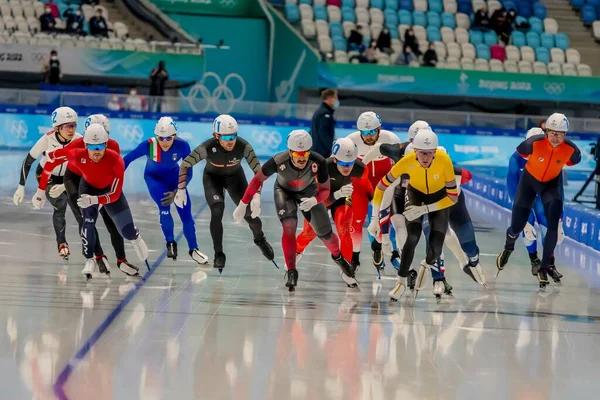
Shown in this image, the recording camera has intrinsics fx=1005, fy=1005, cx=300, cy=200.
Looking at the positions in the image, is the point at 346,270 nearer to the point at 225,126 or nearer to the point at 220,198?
the point at 220,198

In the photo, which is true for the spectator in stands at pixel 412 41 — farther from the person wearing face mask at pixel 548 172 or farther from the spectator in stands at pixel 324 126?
the person wearing face mask at pixel 548 172

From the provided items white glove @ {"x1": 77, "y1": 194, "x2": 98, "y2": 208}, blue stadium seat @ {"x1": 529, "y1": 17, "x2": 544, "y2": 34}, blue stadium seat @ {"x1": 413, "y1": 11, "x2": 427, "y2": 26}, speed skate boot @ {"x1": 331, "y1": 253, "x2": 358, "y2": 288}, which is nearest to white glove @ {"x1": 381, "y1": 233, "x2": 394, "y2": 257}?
speed skate boot @ {"x1": 331, "y1": 253, "x2": 358, "y2": 288}

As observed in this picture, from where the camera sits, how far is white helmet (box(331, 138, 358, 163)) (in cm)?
918

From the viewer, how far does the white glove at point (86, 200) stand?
880 centimetres

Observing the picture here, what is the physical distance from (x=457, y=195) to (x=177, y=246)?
3943mm

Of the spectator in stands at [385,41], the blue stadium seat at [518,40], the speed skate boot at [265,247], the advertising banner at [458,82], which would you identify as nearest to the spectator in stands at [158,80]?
the advertising banner at [458,82]

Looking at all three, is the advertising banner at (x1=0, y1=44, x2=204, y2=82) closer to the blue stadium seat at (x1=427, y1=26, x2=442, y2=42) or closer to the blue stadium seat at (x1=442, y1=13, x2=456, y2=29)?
the blue stadium seat at (x1=427, y1=26, x2=442, y2=42)

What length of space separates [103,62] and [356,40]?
6.57 meters

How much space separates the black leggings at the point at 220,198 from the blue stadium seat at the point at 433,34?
60.7ft

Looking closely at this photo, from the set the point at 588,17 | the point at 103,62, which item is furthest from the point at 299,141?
the point at 588,17

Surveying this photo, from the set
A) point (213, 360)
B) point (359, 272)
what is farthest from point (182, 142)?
point (213, 360)

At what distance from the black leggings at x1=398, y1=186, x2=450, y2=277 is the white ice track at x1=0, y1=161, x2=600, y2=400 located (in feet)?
1.40

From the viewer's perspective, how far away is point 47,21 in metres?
24.2

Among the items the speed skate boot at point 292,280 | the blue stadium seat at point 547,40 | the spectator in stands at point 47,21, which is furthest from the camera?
the blue stadium seat at point 547,40
